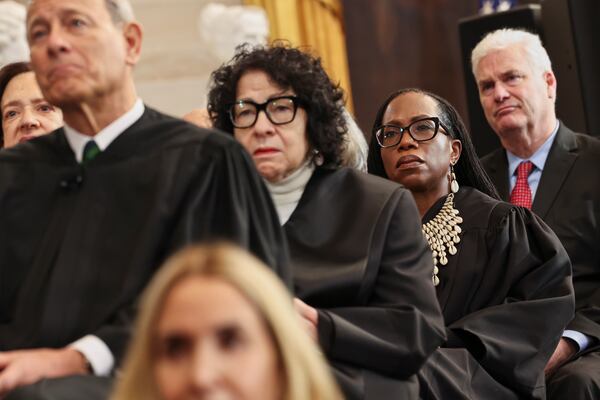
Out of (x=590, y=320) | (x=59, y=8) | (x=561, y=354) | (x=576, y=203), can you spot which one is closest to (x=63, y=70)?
(x=59, y=8)

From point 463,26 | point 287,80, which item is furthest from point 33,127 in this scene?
point 463,26

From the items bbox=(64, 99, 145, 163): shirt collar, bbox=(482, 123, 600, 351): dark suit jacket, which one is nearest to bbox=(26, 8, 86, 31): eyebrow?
bbox=(64, 99, 145, 163): shirt collar

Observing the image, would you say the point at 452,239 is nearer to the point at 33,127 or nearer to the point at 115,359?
the point at 33,127

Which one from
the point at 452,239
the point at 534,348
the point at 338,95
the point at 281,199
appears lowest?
the point at 534,348

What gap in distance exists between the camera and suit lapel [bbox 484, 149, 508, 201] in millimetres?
6074

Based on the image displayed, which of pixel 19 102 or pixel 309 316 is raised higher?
pixel 19 102

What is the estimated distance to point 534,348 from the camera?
4.65 meters

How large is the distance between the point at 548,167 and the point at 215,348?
4166 mm

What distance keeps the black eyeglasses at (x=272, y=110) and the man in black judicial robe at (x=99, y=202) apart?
92cm

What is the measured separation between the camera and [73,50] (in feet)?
10.4

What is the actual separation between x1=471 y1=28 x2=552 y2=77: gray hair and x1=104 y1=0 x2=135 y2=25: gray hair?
339cm

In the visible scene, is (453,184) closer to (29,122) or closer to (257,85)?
(257,85)

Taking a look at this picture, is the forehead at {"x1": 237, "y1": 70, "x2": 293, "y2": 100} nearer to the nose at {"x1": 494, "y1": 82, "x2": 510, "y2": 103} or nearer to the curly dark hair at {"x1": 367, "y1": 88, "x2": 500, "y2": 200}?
the curly dark hair at {"x1": 367, "y1": 88, "x2": 500, "y2": 200}

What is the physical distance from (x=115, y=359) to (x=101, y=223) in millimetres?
361
